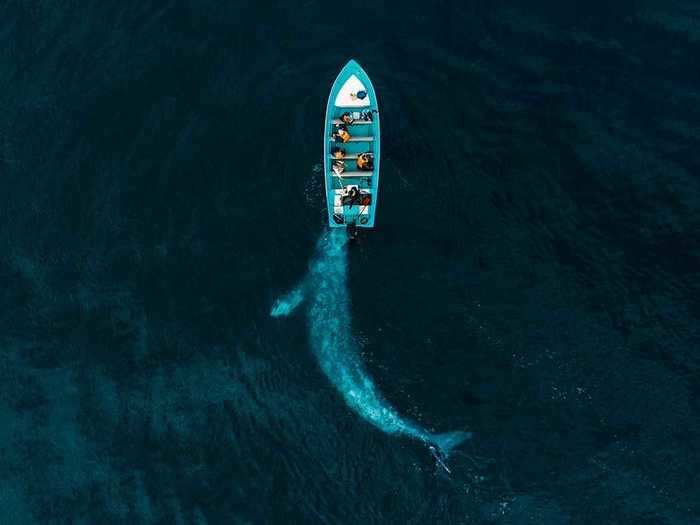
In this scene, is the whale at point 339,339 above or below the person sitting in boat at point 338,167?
below

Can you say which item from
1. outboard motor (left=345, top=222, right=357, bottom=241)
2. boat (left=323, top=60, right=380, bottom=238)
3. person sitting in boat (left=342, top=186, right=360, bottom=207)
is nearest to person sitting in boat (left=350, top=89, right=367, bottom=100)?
boat (left=323, top=60, right=380, bottom=238)

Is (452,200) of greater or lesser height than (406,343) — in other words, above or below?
above

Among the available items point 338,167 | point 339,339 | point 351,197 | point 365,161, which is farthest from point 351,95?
point 339,339

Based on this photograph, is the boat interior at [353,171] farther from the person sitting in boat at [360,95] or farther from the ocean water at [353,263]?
the ocean water at [353,263]

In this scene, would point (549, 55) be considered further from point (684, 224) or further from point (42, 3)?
point (42, 3)

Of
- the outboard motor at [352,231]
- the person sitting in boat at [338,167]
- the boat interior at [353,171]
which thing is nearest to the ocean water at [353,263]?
the outboard motor at [352,231]

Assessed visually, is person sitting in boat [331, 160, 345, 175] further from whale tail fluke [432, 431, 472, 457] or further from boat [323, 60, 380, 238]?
whale tail fluke [432, 431, 472, 457]

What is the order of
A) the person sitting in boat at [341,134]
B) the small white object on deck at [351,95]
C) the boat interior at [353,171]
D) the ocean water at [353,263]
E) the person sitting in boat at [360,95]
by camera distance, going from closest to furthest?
the ocean water at [353,263] < the boat interior at [353,171] < the person sitting in boat at [341,134] < the person sitting in boat at [360,95] < the small white object on deck at [351,95]

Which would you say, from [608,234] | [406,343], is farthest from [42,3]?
[608,234]
